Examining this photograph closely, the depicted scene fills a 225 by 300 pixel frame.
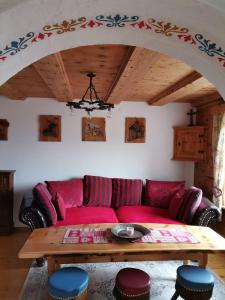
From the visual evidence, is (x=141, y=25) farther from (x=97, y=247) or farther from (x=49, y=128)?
(x=49, y=128)

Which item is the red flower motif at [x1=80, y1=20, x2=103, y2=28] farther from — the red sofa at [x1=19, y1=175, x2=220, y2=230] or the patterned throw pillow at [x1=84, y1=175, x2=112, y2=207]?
the patterned throw pillow at [x1=84, y1=175, x2=112, y2=207]

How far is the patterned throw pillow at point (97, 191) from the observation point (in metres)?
4.16

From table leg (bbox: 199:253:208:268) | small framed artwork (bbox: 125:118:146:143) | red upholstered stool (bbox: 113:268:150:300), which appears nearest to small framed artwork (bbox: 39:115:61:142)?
small framed artwork (bbox: 125:118:146:143)

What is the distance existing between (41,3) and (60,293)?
1992 mm

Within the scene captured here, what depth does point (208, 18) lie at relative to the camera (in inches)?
30.7

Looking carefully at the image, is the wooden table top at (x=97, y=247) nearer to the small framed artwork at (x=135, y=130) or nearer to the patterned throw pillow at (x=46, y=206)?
the patterned throw pillow at (x=46, y=206)

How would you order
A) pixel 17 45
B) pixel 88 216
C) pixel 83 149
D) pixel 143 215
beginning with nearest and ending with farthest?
pixel 17 45
pixel 88 216
pixel 143 215
pixel 83 149

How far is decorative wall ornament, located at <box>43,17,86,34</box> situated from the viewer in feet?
2.70

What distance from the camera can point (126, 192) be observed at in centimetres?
425

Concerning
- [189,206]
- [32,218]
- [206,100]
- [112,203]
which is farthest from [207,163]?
[32,218]

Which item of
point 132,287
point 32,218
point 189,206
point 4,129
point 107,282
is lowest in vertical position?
point 107,282

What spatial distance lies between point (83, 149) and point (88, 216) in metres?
1.34

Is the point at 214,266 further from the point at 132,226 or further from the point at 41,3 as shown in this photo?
the point at 41,3

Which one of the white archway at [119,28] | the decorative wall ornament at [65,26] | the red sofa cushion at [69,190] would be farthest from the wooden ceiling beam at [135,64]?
the red sofa cushion at [69,190]
